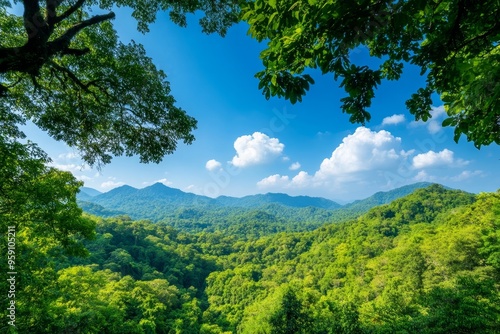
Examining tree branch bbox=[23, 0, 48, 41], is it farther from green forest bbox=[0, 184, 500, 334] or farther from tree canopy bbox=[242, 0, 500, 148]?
green forest bbox=[0, 184, 500, 334]

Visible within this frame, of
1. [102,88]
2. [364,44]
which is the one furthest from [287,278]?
[364,44]

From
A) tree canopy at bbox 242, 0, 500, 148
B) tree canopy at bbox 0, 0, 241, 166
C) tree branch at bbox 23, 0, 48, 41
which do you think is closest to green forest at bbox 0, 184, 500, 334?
tree canopy at bbox 0, 0, 241, 166

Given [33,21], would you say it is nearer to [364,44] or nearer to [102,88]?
[102,88]

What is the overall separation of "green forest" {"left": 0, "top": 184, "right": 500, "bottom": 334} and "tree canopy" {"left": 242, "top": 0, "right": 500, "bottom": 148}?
24.2 feet

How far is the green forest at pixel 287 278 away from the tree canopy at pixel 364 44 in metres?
7.38

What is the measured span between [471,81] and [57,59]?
612cm

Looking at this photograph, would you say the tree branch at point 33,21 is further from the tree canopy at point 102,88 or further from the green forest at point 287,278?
the green forest at point 287,278

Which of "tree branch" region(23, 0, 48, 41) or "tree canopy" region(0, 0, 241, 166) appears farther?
"tree canopy" region(0, 0, 241, 166)

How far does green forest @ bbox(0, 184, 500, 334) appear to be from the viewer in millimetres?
10172

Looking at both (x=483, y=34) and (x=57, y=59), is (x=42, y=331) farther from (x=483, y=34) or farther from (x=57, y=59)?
(x=483, y=34)

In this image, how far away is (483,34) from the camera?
2.16 metres

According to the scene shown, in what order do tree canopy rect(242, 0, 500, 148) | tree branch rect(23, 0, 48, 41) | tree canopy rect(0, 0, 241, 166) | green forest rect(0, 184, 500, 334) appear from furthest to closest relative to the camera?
green forest rect(0, 184, 500, 334)
tree canopy rect(0, 0, 241, 166)
tree branch rect(23, 0, 48, 41)
tree canopy rect(242, 0, 500, 148)

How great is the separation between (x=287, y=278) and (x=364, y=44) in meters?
70.2

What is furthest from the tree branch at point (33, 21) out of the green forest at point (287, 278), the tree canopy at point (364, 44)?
the green forest at point (287, 278)
